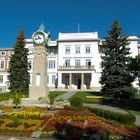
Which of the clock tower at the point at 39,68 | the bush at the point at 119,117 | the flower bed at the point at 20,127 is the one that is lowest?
the flower bed at the point at 20,127

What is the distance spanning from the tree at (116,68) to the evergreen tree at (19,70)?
1377 centimetres

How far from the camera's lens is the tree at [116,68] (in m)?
36.6

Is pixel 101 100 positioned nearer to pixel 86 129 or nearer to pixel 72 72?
pixel 86 129

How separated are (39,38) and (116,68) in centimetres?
1206

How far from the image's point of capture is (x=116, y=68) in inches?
1518

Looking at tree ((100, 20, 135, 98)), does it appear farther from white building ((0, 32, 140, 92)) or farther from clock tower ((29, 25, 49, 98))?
white building ((0, 32, 140, 92))

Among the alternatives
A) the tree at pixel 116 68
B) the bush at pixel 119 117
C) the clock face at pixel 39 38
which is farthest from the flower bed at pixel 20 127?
the tree at pixel 116 68

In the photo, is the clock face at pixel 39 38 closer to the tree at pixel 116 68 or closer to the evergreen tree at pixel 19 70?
the tree at pixel 116 68

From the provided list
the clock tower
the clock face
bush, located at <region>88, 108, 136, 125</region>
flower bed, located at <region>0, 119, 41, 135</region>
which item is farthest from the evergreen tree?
flower bed, located at <region>0, 119, 41, 135</region>

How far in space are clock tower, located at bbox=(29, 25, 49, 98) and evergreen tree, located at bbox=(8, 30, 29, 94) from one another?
43.7ft

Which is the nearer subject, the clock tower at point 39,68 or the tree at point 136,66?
the tree at point 136,66

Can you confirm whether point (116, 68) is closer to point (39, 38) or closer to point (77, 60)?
point (39, 38)

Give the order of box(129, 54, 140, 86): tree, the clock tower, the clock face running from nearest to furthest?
box(129, 54, 140, 86): tree < the clock tower < the clock face

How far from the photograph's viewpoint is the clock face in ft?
107
